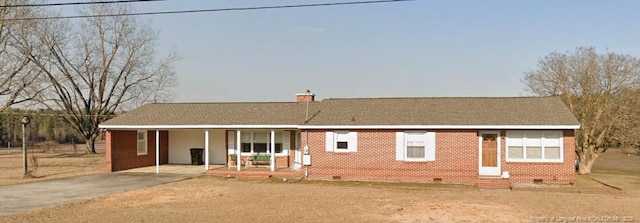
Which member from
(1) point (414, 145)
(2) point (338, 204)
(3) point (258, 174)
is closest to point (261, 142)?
(3) point (258, 174)

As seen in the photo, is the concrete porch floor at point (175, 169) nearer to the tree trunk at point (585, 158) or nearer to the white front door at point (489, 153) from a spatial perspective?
the white front door at point (489, 153)

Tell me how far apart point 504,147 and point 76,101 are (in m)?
38.8

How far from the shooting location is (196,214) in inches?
479

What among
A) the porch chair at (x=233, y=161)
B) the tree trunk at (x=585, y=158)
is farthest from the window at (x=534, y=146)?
the porch chair at (x=233, y=161)

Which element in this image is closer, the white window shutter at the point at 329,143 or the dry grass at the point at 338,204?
the dry grass at the point at 338,204

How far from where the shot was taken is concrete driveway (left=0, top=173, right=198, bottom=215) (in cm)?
1420

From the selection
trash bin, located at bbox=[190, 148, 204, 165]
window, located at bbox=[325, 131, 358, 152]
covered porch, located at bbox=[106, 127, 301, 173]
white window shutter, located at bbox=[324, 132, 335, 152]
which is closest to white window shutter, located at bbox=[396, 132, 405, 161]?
window, located at bbox=[325, 131, 358, 152]

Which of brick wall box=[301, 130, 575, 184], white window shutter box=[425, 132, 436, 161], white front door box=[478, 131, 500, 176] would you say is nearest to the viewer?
brick wall box=[301, 130, 575, 184]

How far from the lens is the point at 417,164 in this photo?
20516 millimetres

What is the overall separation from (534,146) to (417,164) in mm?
4433

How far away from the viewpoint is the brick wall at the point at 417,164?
19.7 m

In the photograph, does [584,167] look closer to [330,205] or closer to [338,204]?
[338,204]

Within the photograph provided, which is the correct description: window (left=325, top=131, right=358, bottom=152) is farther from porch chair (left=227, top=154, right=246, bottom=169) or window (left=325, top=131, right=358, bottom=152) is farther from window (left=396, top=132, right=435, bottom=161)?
porch chair (left=227, top=154, right=246, bottom=169)

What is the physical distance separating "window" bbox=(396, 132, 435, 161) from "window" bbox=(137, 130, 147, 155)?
44.1 feet
